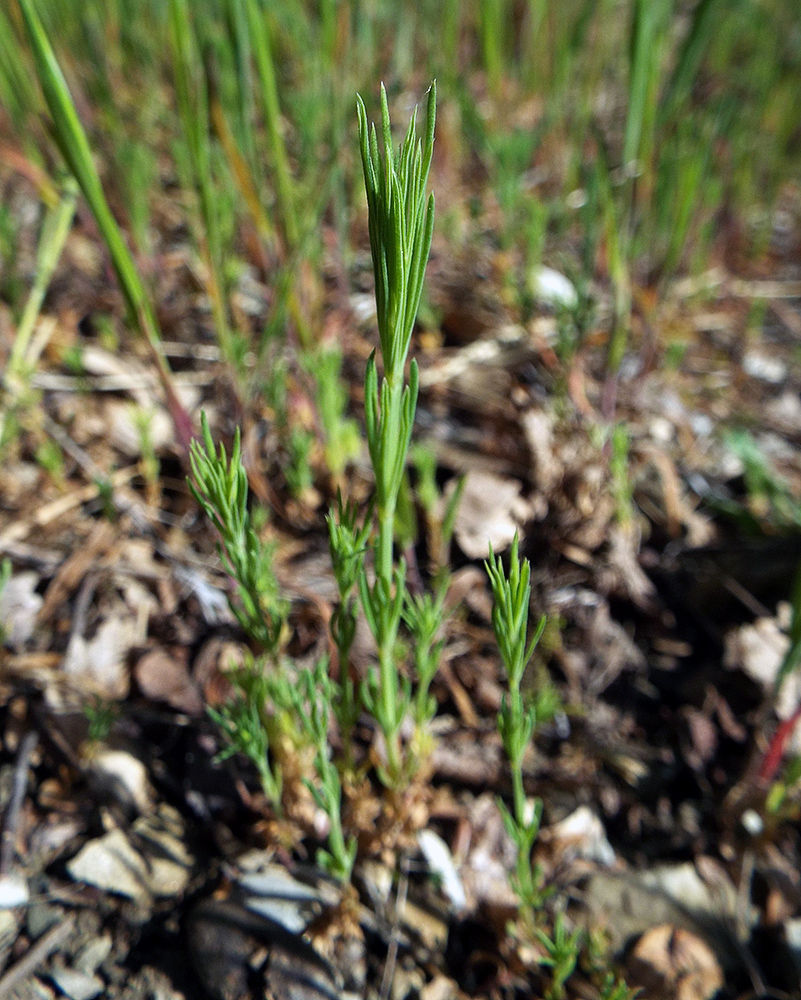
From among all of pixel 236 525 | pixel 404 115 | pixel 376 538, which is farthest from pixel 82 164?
pixel 404 115

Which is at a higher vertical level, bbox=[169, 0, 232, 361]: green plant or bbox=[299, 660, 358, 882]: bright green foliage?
bbox=[169, 0, 232, 361]: green plant

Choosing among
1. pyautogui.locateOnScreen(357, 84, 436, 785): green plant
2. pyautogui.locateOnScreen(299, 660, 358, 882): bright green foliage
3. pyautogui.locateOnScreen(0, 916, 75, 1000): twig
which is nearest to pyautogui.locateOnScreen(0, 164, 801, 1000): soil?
pyautogui.locateOnScreen(0, 916, 75, 1000): twig

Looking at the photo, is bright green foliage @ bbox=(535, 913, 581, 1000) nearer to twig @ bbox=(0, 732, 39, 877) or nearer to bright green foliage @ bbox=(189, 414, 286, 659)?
bright green foliage @ bbox=(189, 414, 286, 659)

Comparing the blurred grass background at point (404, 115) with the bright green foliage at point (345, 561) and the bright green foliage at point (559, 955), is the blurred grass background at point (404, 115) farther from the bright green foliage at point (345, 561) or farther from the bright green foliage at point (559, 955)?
the bright green foliage at point (559, 955)

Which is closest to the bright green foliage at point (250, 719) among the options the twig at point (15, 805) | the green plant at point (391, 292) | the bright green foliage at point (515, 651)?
the green plant at point (391, 292)

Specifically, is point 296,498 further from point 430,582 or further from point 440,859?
point 440,859

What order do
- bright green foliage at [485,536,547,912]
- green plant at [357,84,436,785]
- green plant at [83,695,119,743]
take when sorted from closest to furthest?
green plant at [357,84,436,785] < bright green foliage at [485,536,547,912] < green plant at [83,695,119,743]
